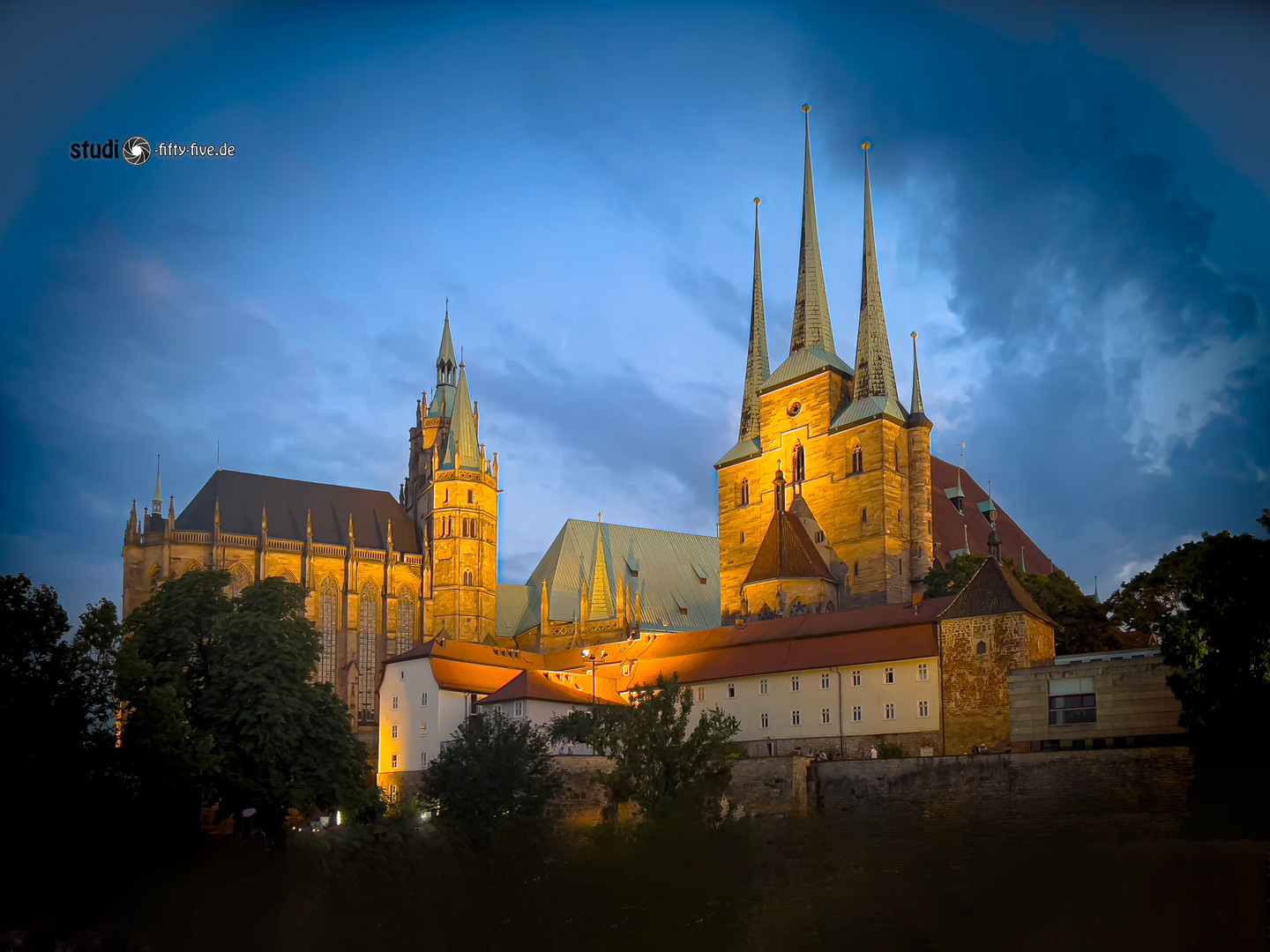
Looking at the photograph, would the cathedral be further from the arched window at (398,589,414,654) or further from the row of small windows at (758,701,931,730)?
the row of small windows at (758,701,931,730)

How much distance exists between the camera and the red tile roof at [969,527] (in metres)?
79.6

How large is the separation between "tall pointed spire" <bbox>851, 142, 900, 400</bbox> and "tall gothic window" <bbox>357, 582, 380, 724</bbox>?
1244 inches

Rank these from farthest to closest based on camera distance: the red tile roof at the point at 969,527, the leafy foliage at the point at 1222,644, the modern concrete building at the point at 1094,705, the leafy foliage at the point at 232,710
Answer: the red tile roof at the point at 969,527, the modern concrete building at the point at 1094,705, the leafy foliage at the point at 232,710, the leafy foliage at the point at 1222,644

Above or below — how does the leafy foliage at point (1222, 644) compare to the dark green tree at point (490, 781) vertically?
above

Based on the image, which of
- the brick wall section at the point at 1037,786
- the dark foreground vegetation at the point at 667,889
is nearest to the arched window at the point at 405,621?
the dark foreground vegetation at the point at 667,889

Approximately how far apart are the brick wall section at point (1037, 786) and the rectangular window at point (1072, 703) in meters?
2.51

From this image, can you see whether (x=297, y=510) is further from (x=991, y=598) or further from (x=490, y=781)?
(x=991, y=598)

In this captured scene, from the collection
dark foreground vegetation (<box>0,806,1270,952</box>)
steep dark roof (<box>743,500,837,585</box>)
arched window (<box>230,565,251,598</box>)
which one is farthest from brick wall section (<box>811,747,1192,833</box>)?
arched window (<box>230,565,251,598</box>)

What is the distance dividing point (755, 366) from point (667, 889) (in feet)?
165

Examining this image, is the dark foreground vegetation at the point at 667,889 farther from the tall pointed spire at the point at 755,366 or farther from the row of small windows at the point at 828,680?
the tall pointed spire at the point at 755,366

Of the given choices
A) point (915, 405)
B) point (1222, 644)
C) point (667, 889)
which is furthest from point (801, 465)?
point (667, 889)

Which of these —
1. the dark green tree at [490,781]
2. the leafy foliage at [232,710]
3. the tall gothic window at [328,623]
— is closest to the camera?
the leafy foliage at [232,710]

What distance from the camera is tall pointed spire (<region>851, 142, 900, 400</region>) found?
7769 cm

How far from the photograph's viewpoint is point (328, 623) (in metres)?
86.5
